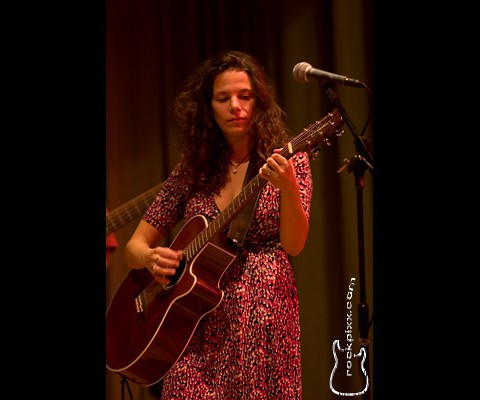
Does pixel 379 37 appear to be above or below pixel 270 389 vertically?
above

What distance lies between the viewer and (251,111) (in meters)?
1.67

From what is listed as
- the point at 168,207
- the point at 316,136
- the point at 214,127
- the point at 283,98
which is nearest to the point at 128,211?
the point at 168,207

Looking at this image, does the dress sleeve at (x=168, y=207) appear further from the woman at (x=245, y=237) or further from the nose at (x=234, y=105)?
the nose at (x=234, y=105)

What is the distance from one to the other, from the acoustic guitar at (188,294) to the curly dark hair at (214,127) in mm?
127

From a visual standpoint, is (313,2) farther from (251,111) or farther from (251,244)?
(251,244)

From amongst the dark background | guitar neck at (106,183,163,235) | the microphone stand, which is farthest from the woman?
the dark background

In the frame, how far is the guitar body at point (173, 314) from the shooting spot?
1527 mm

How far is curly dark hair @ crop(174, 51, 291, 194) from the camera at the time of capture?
1.66 metres

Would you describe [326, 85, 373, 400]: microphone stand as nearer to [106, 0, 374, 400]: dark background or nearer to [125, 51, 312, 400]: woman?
[125, 51, 312, 400]: woman

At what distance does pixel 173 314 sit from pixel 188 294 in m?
0.07

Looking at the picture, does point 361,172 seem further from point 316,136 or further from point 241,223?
point 241,223

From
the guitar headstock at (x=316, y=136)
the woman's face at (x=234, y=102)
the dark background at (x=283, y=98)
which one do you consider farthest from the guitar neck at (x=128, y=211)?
the guitar headstock at (x=316, y=136)

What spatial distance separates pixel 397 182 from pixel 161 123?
1.54m
